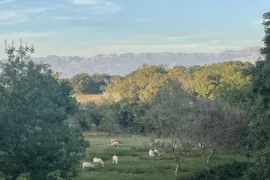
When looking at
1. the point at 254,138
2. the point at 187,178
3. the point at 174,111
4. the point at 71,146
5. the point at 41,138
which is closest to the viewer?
the point at 41,138

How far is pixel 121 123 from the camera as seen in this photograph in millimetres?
99125

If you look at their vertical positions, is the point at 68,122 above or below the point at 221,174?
above

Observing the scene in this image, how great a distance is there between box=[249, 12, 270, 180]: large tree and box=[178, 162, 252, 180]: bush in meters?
8.82

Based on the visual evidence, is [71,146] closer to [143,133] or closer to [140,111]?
[143,133]

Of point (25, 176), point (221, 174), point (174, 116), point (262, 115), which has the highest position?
point (262, 115)

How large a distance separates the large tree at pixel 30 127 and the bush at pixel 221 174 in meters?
17.2

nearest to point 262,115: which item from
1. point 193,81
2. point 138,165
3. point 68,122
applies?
point 68,122

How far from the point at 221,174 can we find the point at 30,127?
73.6 ft

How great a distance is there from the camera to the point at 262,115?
27.3m

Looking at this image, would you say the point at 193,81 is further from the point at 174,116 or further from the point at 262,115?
the point at 262,115

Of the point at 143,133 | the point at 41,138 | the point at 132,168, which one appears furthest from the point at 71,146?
the point at 143,133

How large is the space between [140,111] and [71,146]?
7489 cm

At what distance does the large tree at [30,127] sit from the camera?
21.3 m

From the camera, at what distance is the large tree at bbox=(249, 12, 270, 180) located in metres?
26.3
